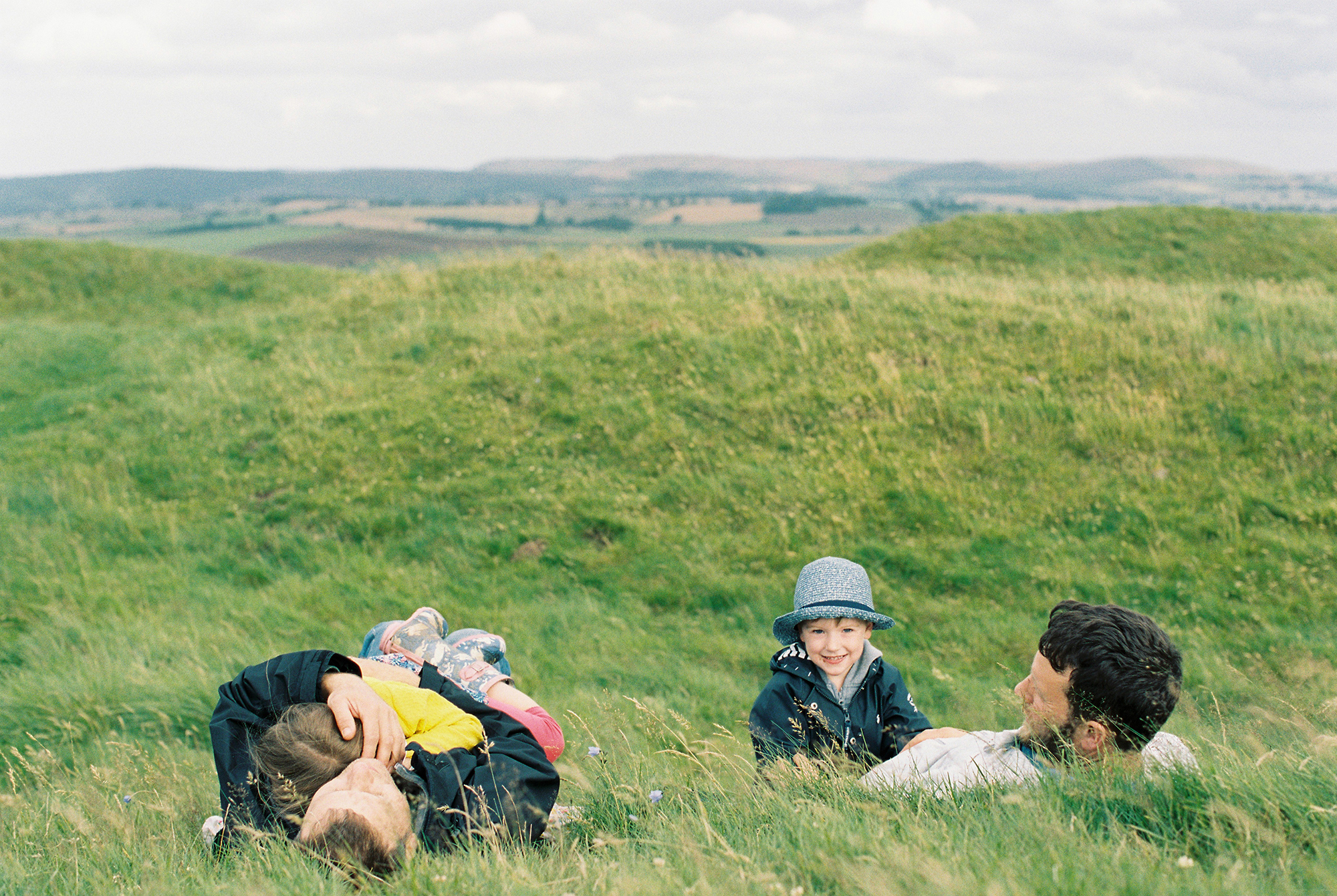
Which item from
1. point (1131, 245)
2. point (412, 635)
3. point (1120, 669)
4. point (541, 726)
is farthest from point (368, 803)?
point (1131, 245)

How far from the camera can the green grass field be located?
8.41ft

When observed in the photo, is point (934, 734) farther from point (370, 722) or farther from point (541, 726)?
point (370, 722)

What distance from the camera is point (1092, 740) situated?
2916mm

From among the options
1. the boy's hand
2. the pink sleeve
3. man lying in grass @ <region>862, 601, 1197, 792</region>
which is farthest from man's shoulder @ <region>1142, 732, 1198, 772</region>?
the pink sleeve

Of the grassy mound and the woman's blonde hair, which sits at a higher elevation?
the grassy mound

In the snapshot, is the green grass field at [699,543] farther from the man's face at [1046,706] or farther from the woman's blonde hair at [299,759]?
the man's face at [1046,706]

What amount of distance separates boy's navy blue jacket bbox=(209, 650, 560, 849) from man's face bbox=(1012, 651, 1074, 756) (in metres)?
1.75

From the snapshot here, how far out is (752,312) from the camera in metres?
12.5

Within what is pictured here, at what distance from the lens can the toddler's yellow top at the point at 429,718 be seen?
10.2 ft

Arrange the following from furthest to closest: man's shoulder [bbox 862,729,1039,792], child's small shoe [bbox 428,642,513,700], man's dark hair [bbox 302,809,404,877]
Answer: child's small shoe [bbox 428,642,513,700], man's shoulder [bbox 862,729,1039,792], man's dark hair [bbox 302,809,404,877]

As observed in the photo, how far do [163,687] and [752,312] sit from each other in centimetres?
906

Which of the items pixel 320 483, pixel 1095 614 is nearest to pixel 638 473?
pixel 320 483

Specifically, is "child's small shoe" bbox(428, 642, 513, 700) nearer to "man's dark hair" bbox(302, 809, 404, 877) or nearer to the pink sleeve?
the pink sleeve

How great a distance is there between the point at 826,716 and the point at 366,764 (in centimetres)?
196
